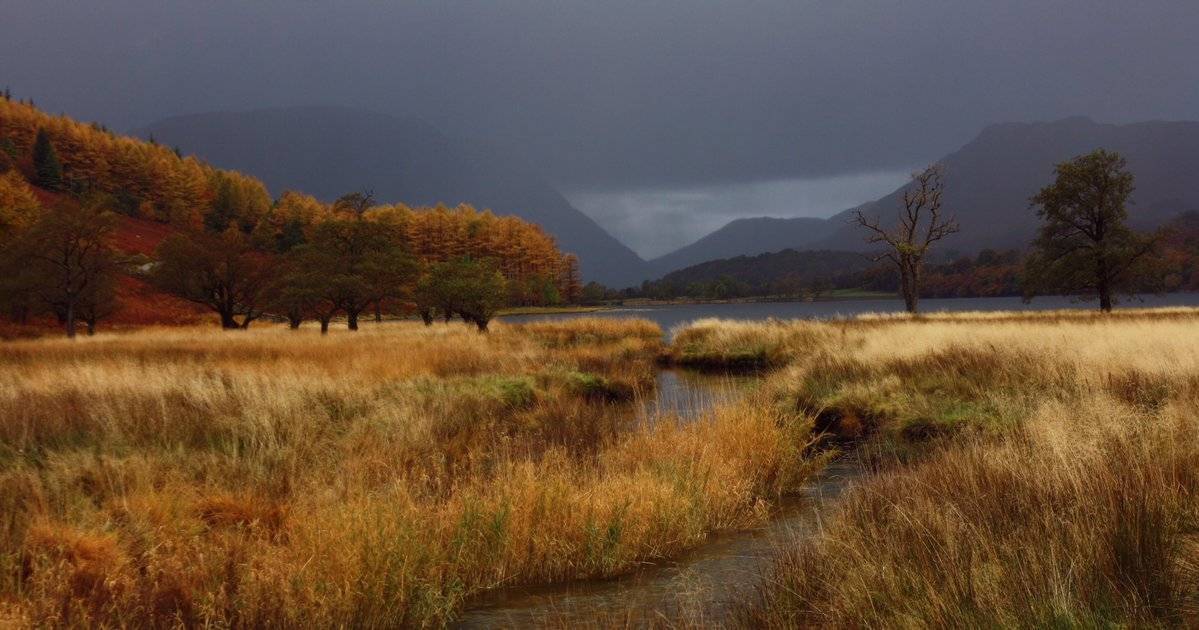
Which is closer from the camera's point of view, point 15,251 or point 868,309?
point 15,251

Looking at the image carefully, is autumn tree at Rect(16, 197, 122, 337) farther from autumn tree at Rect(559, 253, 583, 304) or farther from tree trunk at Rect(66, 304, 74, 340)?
autumn tree at Rect(559, 253, 583, 304)

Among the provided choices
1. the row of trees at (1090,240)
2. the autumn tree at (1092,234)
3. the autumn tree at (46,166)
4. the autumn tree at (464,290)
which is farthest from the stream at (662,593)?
the autumn tree at (46,166)

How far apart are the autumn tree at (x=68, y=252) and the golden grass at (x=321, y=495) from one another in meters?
32.5

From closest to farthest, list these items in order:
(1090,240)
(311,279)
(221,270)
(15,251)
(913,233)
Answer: (311,279) → (1090,240) → (913,233) → (15,251) → (221,270)

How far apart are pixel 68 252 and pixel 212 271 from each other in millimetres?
8159

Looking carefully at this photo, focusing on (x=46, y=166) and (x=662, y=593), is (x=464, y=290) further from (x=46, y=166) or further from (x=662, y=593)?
(x=46, y=166)

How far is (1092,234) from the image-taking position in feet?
121

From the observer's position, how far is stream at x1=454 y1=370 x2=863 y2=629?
15.8 feet

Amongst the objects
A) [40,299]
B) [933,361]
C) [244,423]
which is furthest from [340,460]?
[40,299]

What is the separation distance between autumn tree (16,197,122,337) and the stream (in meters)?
44.9

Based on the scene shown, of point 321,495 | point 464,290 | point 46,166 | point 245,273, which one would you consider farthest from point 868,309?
point 46,166

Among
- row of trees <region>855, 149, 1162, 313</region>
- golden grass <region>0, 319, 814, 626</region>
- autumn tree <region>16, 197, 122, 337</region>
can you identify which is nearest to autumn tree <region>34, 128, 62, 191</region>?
autumn tree <region>16, 197, 122, 337</region>

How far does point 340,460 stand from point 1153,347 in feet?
47.9

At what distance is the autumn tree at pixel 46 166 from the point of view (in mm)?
99500
